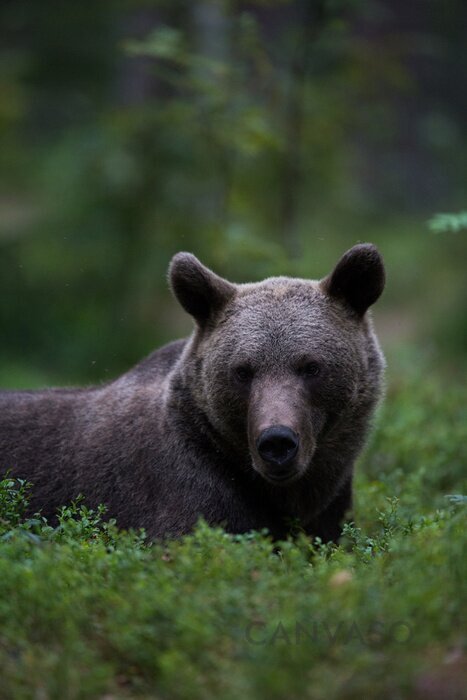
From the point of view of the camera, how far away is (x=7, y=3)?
19.3 metres

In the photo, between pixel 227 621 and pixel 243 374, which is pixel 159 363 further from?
pixel 227 621

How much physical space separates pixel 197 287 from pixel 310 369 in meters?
0.88

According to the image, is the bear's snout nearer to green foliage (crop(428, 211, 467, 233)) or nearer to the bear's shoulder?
the bear's shoulder

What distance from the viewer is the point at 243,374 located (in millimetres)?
5516

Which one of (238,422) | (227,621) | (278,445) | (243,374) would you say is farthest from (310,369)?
(227,621)

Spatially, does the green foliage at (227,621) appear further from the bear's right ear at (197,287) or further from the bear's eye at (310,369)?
the bear's right ear at (197,287)

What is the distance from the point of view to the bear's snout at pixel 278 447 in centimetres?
500

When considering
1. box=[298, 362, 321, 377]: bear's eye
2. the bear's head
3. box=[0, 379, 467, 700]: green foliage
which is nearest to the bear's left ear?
the bear's head

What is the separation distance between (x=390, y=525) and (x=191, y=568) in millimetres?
1787

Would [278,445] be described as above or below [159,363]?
above

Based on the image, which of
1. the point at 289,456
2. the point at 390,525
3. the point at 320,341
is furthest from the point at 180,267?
the point at 390,525

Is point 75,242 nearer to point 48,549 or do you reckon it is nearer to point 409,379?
point 409,379

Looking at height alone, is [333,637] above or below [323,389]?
below

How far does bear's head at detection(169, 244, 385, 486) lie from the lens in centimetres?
521
